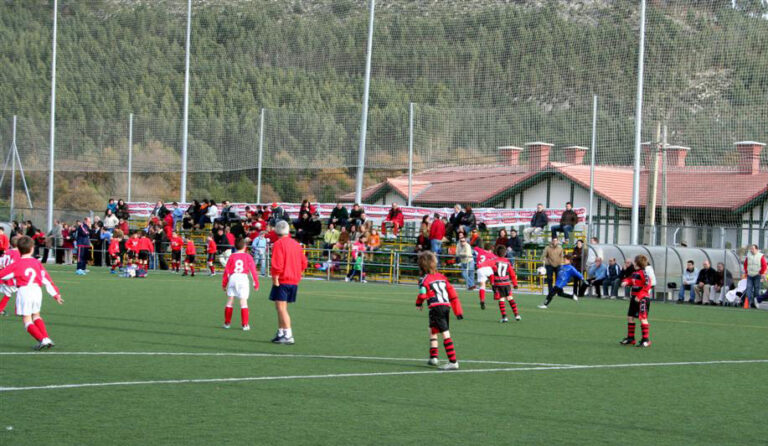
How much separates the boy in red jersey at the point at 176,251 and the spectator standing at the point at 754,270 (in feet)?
60.4

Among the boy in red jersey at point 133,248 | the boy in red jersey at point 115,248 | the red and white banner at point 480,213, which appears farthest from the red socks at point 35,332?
the red and white banner at point 480,213

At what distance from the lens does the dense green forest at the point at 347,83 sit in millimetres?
38344

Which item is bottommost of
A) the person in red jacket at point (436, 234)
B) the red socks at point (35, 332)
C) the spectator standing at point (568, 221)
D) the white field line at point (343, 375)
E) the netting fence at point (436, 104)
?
the white field line at point (343, 375)

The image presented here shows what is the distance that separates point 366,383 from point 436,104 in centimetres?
3300

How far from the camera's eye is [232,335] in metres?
14.8

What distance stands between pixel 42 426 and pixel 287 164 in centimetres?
3631

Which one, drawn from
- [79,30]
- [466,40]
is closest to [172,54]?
[79,30]

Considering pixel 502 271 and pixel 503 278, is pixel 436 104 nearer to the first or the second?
pixel 502 271

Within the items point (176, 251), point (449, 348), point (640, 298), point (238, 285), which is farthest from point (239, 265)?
point (176, 251)

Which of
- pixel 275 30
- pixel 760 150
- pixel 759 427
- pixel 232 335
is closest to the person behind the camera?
pixel 759 427

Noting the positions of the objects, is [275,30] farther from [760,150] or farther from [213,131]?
[760,150]

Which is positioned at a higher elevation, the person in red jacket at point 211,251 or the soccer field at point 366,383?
the person in red jacket at point 211,251

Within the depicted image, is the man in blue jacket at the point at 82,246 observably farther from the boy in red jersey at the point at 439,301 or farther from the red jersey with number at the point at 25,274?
the boy in red jersey at the point at 439,301

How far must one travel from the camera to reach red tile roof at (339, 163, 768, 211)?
42531mm
